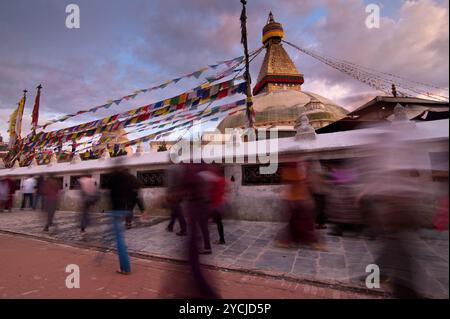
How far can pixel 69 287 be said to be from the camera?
139 inches

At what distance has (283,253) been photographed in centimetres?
480

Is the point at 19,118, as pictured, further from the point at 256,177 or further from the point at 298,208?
the point at 298,208

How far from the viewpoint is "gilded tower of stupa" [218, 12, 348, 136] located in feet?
69.3

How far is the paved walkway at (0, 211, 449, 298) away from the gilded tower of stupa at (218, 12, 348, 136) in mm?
5045

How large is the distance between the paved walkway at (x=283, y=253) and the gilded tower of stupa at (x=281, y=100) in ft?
16.6

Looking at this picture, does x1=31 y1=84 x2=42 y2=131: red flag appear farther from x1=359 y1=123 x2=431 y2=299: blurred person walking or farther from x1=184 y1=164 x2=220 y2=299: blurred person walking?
x1=359 y1=123 x2=431 y2=299: blurred person walking

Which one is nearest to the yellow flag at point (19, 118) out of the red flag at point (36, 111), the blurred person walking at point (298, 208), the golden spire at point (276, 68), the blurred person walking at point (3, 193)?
the red flag at point (36, 111)

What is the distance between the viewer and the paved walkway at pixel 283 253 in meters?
2.33

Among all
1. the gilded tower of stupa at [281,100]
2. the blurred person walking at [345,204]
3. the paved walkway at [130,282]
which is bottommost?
the paved walkway at [130,282]

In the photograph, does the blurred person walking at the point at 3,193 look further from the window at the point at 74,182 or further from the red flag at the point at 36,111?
the window at the point at 74,182

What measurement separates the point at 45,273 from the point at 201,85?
6.64 meters
